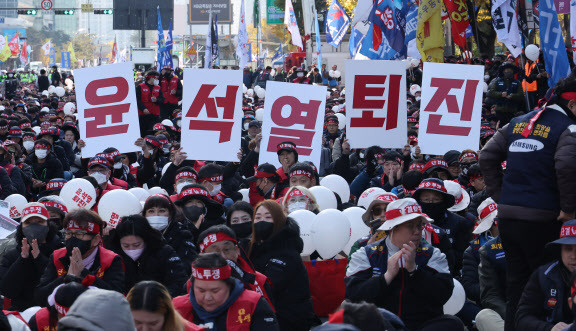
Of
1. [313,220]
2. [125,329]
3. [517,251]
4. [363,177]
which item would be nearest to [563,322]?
[517,251]

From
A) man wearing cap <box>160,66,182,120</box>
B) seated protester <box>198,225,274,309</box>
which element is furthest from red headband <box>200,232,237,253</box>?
man wearing cap <box>160,66,182,120</box>

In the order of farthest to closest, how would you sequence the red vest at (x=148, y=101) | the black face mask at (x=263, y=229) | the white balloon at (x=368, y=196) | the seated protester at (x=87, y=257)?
1. the red vest at (x=148, y=101)
2. the white balloon at (x=368, y=196)
3. the black face mask at (x=263, y=229)
4. the seated protester at (x=87, y=257)

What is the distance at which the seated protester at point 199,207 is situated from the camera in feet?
27.5

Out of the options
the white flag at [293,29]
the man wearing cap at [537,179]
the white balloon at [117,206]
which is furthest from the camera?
the white flag at [293,29]

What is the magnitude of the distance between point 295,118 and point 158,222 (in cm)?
506

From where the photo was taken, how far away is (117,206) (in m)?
9.14

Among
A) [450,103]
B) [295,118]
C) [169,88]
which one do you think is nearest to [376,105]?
[450,103]

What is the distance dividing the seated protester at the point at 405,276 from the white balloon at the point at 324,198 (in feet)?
11.4

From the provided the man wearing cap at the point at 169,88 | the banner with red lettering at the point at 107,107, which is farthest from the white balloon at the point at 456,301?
the man wearing cap at the point at 169,88

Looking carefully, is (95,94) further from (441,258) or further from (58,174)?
(441,258)

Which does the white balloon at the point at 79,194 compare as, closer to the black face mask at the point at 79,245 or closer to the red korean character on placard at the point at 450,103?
the black face mask at the point at 79,245

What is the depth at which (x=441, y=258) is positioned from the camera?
6.04m

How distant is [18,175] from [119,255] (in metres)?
5.67

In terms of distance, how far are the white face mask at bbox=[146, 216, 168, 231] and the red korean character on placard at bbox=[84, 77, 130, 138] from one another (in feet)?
16.5
